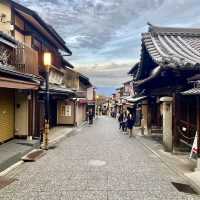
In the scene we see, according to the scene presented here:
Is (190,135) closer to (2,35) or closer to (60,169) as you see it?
(60,169)

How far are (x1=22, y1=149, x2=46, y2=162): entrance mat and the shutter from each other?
6.46 feet

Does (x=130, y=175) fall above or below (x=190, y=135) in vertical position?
below

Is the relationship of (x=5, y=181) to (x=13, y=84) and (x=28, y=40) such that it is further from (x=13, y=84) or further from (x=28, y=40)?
(x=28, y=40)

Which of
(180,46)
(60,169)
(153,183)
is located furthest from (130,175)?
(180,46)

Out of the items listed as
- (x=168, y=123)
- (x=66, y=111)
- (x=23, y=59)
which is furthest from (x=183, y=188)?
(x=66, y=111)

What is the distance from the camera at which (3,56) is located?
14.1 metres

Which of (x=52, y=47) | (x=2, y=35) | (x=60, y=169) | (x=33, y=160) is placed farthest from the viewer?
(x=52, y=47)

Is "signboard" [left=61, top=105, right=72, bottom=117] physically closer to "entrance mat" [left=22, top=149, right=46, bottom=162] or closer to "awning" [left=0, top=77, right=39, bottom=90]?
"entrance mat" [left=22, top=149, right=46, bottom=162]

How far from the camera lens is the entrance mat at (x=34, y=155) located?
42.0 feet

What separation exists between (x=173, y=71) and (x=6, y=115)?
8.86 metres

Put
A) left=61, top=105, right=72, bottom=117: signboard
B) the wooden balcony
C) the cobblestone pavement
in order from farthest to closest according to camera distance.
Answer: left=61, top=105, right=72, bottom=117: signboard, the wooden balcony, the cobblestone pavement

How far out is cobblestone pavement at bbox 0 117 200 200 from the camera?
315 inches

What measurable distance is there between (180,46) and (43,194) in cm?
1047

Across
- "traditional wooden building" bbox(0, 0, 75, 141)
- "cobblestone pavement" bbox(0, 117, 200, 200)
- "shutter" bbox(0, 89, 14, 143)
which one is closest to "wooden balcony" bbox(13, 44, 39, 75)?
"traditional wooden building" bbox(0, 0, 75, 141)
